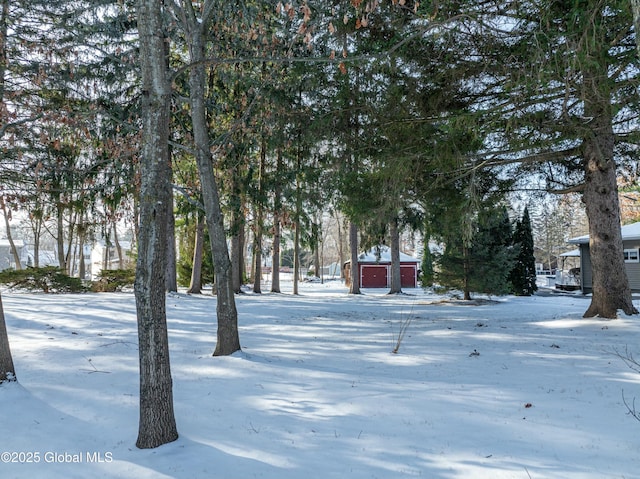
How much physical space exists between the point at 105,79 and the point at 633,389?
37.6ft

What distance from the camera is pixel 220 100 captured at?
38.0ft

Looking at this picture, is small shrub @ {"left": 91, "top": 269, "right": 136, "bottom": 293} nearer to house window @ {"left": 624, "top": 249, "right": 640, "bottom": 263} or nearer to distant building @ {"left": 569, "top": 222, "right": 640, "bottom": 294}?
distant building @ {"left": 569, "top": 222, "right": 640, "bottom": 294}

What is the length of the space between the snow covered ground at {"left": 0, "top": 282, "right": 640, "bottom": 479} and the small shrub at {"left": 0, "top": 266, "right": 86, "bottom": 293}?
9511 mm

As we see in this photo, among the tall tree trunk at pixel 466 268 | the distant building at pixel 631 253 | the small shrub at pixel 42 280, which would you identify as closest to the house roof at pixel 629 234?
the distant building at pixel 631 253

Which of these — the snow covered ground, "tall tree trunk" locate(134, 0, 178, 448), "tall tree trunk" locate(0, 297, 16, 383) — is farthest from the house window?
"tall tree trunk" locate(0, 297, 16, 383)

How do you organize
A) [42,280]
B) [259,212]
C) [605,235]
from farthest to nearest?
[42,280], [259,212], [605,235]

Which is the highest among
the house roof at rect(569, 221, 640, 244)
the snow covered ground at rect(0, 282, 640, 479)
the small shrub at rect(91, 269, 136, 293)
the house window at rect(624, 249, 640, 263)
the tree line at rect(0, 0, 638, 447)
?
the tree line at rect(0, 0, 638, 447)

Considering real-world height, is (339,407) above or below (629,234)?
below

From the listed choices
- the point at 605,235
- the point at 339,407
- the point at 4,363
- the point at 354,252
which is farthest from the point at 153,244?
the point at 354,252

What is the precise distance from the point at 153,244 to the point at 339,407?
2604 millimetres

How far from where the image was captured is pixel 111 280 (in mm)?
17891

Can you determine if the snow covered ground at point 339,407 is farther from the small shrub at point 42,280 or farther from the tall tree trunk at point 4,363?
the small shrub at point 42,280

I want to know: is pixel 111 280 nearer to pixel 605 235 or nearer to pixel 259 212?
pixel 259 212

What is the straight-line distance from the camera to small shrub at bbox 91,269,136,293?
1773cm
